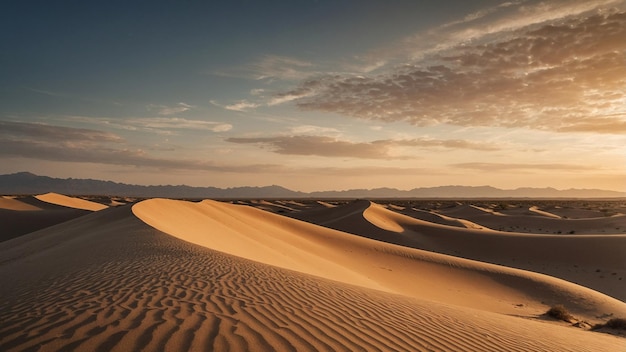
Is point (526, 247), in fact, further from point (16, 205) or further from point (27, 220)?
point (16, 205)

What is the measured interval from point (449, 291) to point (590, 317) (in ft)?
14.4

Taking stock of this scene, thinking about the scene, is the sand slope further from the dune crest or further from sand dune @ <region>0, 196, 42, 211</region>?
sand dune @ <region>0, 196, 42, 211</region>

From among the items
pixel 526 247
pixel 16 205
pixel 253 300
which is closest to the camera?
pixel 253 300

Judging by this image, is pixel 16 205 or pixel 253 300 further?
pixel 16 205

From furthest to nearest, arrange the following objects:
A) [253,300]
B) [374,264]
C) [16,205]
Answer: [16,205] < [374,264] < [253,300]

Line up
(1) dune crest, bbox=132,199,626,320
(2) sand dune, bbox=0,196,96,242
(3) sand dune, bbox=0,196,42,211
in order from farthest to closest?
(3) sand dune, bbox=0,196,42,211, (2) sand dune, bbox=0,196,96,242, (1) dune crest, bbox=132,199,626,320

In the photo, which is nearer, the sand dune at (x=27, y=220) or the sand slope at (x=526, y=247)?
the sand slope at (x=526, y=247)

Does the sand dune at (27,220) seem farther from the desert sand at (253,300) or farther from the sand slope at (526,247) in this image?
the sand slope at (526,247)

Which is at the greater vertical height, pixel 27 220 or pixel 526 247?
pixel 27 220

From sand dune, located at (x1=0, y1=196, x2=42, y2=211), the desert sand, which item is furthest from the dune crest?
sand dune, located at (x1=0, y1=196, x2=42, y2=211)

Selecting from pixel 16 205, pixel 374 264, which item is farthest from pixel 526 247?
pixel 16 205

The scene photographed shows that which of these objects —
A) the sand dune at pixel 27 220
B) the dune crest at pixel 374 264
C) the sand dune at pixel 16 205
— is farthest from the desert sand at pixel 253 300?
the sand dune at pixel 16 205

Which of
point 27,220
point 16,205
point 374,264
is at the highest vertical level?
point 16,205

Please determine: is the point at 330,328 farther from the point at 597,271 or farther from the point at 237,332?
the point at 597,271
